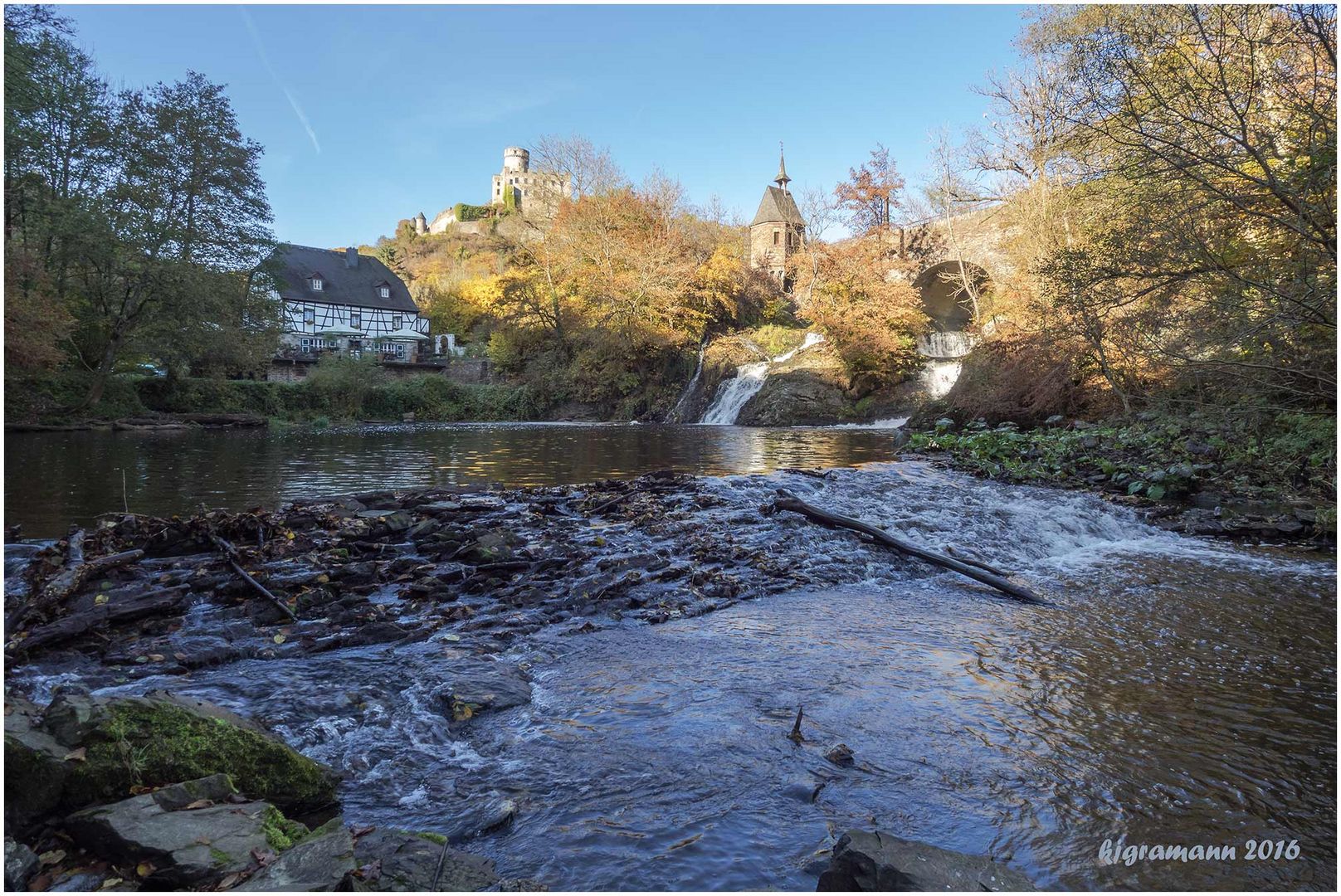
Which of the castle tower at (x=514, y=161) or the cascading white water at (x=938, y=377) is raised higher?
the castle tower at (x=514, y=161)

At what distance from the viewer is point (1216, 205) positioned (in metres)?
7.71

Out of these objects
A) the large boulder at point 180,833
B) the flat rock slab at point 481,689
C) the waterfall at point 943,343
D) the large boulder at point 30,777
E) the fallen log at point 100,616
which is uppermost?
the waterfall at point 943,343

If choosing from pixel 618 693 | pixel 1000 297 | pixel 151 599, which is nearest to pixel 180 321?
pixel 151 599

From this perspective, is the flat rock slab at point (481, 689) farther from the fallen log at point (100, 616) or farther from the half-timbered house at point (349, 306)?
the half-timbered house at point (349, 306)

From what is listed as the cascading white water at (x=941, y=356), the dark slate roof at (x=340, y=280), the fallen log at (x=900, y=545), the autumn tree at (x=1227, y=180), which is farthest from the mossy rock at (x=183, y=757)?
the dark slate roof at (x=340, y=280)

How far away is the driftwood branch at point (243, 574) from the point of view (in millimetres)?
5453

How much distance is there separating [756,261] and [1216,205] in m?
54.1

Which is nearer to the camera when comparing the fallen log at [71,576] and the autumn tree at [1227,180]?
the fallen log at [71,576]

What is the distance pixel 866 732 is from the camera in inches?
153

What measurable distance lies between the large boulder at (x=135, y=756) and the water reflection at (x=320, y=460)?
22.9 feet

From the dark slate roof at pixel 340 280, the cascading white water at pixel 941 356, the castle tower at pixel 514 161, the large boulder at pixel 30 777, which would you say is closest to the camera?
the large boulder at pixel 30 777

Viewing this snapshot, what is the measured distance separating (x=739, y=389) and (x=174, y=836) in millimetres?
34475

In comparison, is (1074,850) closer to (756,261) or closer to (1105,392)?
(1105,392)

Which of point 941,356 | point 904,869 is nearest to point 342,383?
point 941,356
